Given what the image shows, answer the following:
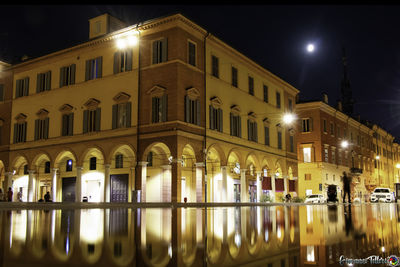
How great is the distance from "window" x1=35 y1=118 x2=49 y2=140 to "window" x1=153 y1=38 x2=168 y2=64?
1319cm

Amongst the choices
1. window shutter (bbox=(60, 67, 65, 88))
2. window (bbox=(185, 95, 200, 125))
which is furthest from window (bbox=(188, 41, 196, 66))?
window shutter (bbox=(60, 67, 65, 88))

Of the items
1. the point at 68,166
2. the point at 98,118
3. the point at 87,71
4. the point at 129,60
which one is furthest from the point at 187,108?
the point at 68,166

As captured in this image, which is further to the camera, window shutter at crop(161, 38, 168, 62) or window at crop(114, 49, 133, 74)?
window at crop(114, 49, 133, 74)

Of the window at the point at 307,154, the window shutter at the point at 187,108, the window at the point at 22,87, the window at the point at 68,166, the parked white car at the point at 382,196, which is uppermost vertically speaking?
the window at the point at 22,87

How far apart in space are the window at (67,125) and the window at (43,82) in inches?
152

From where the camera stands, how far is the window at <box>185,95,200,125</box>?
33688mm

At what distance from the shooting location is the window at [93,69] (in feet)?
A: 124

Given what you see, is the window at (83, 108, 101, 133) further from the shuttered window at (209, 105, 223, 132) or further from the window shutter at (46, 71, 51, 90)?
the shuttered window at (209, 105, 223, 132)

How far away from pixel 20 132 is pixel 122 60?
14.0 meters

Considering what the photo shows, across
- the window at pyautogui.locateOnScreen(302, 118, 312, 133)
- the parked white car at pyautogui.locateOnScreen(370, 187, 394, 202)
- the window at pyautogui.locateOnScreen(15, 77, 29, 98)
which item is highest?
the window at pyautogui.locateOnScreen(15, 77, 29, 98)

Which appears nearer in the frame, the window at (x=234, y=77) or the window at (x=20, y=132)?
the window at (x=234, y=77)

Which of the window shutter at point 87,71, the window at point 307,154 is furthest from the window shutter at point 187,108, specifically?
the window at point 307,154

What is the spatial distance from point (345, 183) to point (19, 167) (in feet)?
109

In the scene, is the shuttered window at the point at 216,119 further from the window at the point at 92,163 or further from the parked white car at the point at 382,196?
the parked white car at the point at 382,196
